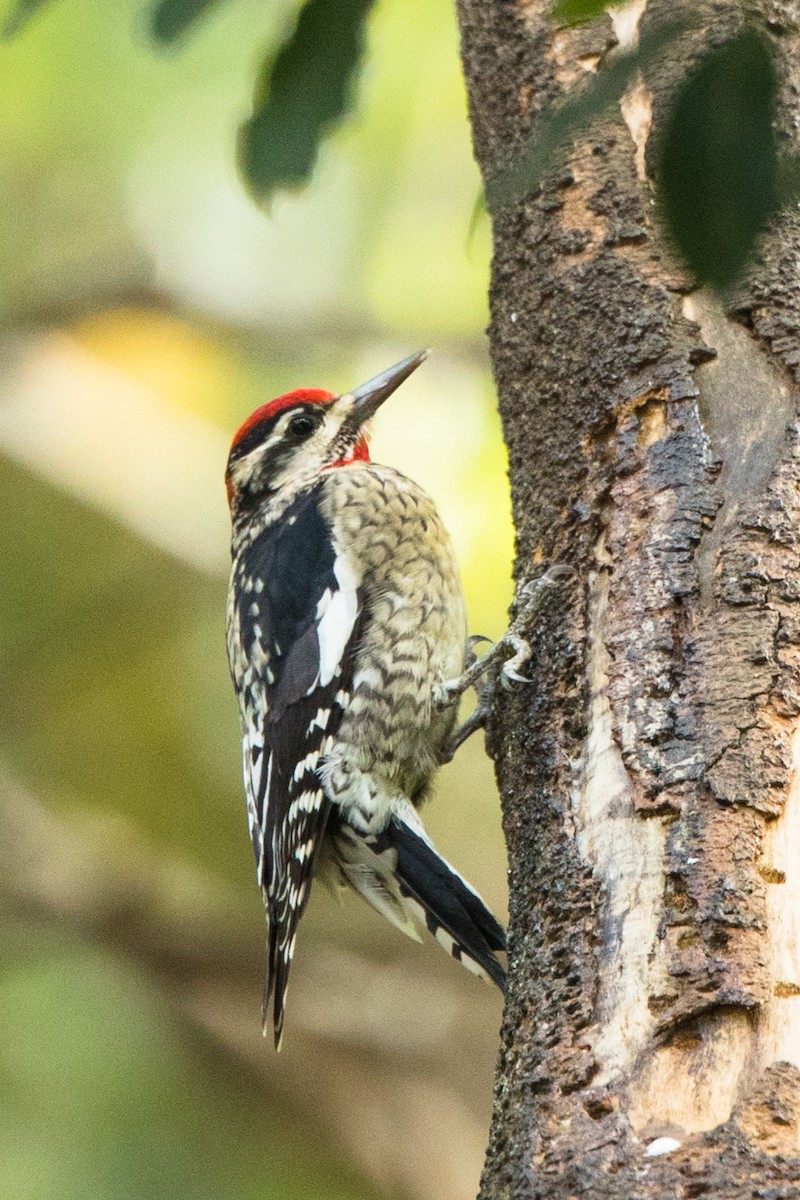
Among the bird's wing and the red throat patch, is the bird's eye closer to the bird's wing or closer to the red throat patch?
the red throat patch

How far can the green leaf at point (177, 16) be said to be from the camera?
126 centimetres

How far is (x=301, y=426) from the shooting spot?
4.05 metres

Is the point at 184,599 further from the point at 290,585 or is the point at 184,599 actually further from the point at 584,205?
the point at 584,205

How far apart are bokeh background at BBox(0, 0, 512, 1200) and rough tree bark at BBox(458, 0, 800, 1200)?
268 cm

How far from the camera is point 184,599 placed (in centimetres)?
600

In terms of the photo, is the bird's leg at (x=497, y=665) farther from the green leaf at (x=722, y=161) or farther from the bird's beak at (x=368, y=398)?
the green leaf at (x=722, y=161)

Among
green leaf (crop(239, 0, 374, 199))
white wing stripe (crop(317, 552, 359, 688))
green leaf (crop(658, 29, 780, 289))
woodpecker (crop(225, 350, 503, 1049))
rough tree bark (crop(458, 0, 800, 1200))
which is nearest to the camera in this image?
green leaf (crop(658, 29, 780, 289))

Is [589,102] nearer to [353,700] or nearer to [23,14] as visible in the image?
[23,14]

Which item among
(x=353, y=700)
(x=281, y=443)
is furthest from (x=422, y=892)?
(x=281, y=443)

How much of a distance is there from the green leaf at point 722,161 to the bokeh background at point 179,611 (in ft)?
14.0

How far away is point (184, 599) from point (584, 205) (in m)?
3.79

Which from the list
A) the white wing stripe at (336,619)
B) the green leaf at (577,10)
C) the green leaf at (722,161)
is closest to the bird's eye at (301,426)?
the white wing stripe at (336,619)

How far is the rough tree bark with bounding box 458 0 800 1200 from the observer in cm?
170

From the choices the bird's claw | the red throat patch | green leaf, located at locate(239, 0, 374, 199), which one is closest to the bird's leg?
the bird's claw
